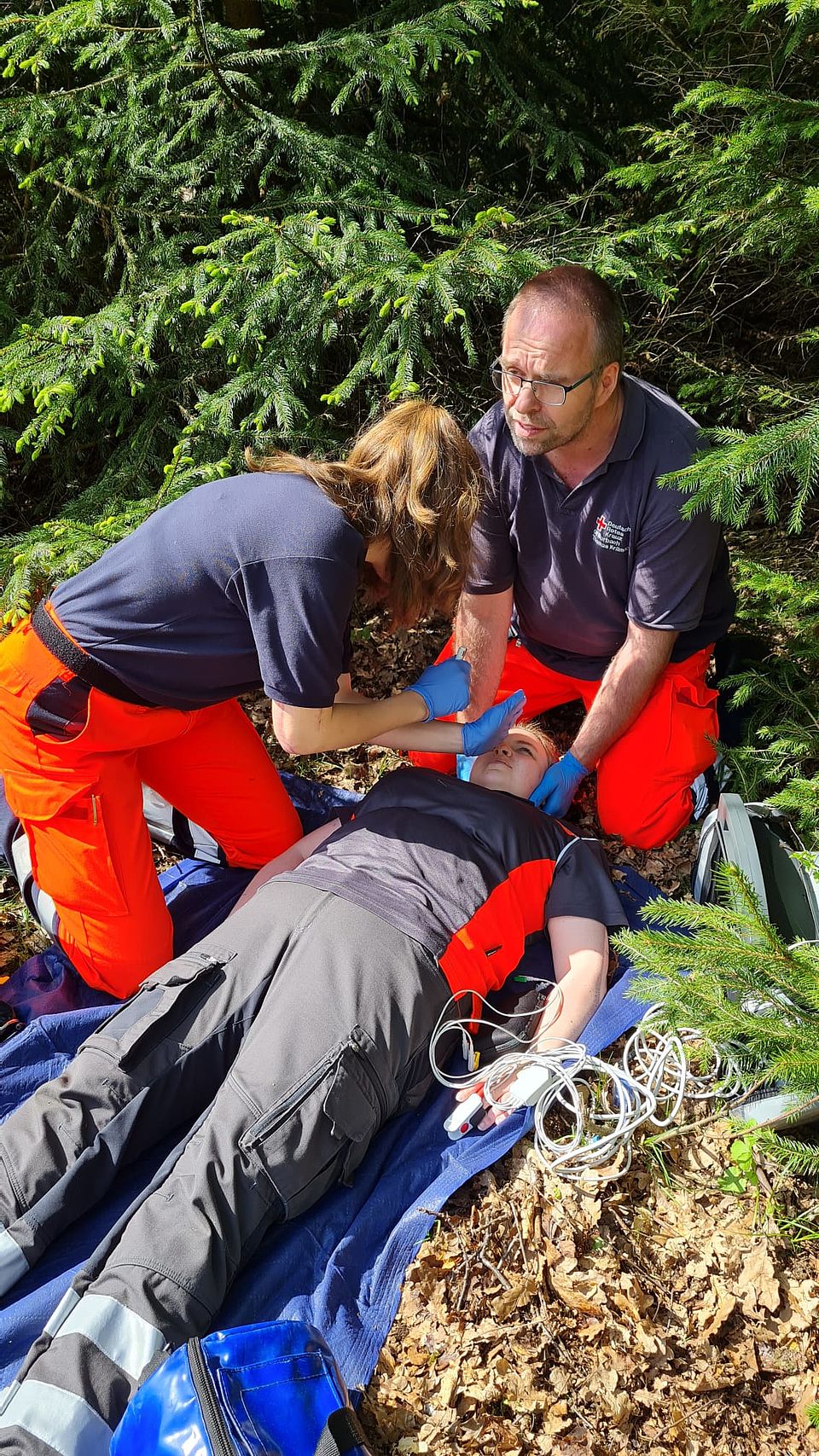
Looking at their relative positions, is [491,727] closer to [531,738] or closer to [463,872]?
[531,738]

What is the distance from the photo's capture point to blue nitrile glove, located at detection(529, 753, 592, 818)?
3.47m

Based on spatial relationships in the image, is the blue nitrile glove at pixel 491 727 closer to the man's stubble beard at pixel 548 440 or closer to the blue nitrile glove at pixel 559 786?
the blue nitrile glove at pixel 559 786

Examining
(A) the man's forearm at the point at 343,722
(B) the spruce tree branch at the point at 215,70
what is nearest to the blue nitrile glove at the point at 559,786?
(A) the man's forearm at the point at 343,722

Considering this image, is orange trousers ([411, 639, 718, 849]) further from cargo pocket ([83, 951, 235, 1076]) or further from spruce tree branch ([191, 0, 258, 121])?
spruce tree branch ([191, 0, 258, 121])

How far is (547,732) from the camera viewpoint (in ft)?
13.7

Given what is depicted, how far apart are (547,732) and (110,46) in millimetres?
3138

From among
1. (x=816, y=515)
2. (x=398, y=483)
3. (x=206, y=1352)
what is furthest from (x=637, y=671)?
(x=206, y=1352)

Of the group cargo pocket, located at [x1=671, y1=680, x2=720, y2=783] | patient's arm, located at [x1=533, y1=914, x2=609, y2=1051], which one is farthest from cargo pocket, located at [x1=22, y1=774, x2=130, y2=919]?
cargo pocket, located at [x1=671, y1=680, x2=720, y2=783]

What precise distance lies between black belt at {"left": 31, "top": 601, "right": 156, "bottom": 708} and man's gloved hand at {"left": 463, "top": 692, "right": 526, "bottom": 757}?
1.12 meters

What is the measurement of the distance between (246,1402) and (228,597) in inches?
70.6

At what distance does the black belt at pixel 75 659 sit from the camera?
2770 mm

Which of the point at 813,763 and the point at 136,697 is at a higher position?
the point at 136,697

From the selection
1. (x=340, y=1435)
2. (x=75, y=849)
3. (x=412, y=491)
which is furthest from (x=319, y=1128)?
(x=412, y=491)

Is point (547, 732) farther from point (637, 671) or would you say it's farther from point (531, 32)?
point (531, 32)
